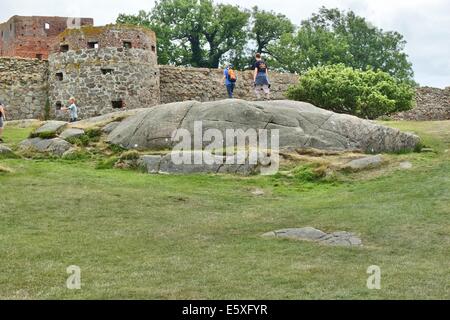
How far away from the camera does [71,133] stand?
1049 inches

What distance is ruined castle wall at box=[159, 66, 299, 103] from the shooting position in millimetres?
40344

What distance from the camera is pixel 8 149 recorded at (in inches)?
969

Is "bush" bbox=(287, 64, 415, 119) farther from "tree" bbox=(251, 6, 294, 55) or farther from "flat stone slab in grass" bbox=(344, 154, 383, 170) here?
"tree" bbox=(251, 6, 294, 55)

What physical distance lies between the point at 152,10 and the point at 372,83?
25.9 m

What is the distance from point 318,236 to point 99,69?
23497mm

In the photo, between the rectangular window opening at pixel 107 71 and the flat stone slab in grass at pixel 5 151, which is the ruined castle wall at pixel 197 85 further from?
the flat stone slab in grass at pixel 5 151

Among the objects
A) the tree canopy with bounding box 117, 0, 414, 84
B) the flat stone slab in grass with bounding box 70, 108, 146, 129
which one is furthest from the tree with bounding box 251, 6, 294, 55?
the flat stone slab in grass with bounding box 70, 108, 146, 129

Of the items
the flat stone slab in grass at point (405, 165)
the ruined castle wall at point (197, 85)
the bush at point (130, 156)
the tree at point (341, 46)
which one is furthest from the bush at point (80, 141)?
the tree at point (341, 46)

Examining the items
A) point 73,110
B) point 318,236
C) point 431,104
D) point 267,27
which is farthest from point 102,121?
point 267,27

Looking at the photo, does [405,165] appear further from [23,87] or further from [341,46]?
[341,46]

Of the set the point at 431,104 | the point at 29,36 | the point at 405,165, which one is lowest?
the point at 405,165

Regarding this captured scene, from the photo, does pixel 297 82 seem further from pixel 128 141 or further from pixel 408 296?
pixel 408 296

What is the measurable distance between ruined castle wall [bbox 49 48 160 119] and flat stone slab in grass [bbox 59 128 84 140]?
8.30 metres

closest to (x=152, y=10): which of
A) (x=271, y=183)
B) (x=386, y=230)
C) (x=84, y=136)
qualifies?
(x=84, y=136)
